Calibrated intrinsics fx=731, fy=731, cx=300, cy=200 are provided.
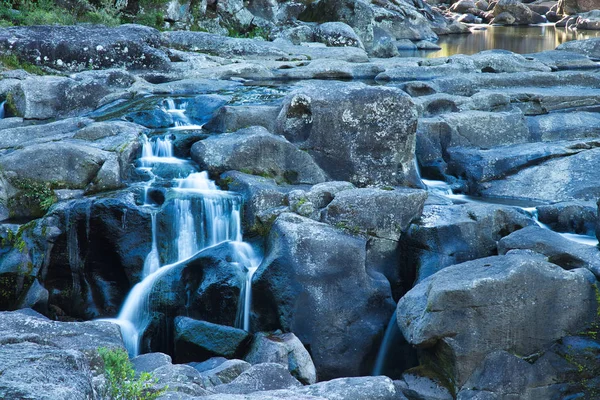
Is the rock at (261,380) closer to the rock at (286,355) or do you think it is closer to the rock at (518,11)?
the rock at (286,355)

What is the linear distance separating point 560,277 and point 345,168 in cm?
447

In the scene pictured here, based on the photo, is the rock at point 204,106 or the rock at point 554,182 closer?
the rock at point 554,182

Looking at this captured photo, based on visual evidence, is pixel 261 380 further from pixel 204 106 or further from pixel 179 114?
pixel 204 106

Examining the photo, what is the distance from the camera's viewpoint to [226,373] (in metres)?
7.34

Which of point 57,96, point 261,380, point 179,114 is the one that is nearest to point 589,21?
point 179,114

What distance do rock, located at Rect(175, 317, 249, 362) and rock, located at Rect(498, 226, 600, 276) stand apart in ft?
11.9

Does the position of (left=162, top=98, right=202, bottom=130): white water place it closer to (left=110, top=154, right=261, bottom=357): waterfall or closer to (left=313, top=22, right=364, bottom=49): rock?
(left=110, top=154, right=261, bottom=357): waterfall

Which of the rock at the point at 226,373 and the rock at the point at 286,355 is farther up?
the rock at the point at 226,373

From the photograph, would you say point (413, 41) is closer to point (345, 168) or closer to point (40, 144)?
point (345, 168)

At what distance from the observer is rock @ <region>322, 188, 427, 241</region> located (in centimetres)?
1009

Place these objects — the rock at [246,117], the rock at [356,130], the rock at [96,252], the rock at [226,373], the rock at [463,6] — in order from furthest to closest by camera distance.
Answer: the rock at [463,6] → the rock at [246,117] → the rock at [356,130] → the rock at [96,252] → the rock at [226,373]

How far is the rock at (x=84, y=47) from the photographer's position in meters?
16.8

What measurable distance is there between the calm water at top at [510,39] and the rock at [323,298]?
59.7 feet

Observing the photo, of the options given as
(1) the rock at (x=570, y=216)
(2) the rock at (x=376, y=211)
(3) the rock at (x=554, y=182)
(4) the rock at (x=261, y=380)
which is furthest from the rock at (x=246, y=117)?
(4) the rock at (x=261, y=380)
